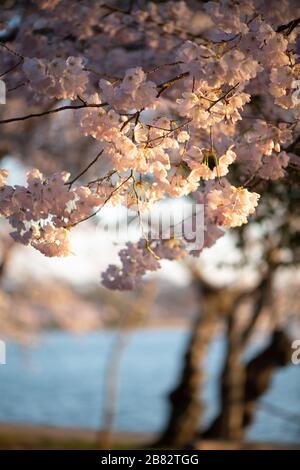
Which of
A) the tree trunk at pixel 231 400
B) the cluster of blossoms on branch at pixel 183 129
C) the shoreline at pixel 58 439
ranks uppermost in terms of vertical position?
the cluster of blossoms on branch at pixel 183 129

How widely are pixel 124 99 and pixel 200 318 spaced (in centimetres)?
829

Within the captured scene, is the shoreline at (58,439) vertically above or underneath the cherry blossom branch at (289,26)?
underneath

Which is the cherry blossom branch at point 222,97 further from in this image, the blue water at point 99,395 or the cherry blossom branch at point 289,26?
the blue water at point 99,395

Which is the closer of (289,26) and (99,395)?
(289,26)

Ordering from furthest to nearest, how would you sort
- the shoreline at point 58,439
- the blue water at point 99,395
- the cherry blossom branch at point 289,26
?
the blue water at point 99,395 → the shoreline at point 58,439 → the cherry blossom branch at point 289,26

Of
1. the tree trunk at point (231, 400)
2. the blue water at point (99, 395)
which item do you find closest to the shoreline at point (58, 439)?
the tree trunk at point (231, 400)

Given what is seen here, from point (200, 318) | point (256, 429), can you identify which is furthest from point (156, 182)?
point (256, 429)

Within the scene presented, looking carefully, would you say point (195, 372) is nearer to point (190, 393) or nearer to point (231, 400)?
point (190, 393)

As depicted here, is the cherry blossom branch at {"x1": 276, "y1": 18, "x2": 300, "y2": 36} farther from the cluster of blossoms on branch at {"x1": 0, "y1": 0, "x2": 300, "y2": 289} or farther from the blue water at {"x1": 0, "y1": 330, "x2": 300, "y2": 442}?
the blue water at {"x1": 0, "y1": 330, "x2": 300, "y2": 442}

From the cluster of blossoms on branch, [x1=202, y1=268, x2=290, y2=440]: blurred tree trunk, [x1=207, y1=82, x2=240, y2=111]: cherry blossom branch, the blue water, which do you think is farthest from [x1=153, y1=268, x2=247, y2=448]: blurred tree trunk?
[x1=207, y1=82, x2=240, y2=111]: cherry blossom branch

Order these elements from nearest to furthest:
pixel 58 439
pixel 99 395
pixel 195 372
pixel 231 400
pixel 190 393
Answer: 1. pixel 231 400
2. pixel 190 393
3. pixel 195 372
4. pixel 58 439
5. pixel 99 395

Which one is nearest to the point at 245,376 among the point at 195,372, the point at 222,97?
the point at 195,372

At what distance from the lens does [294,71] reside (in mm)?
2846

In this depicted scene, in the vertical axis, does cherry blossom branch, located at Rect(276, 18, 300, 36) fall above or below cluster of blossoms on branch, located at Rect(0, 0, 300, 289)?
above
